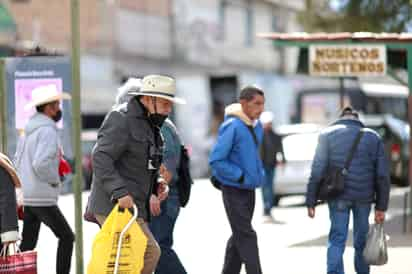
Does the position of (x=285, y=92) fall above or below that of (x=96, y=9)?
below

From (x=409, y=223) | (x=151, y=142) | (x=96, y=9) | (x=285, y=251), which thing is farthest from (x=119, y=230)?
(x=96, y=9)

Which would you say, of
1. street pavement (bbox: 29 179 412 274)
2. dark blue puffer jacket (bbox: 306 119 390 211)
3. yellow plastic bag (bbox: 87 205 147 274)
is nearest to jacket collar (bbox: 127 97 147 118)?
yellow plastic bag (bbox: 87 205 147 274)

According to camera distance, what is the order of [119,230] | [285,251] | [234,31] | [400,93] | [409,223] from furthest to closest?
[234,31]
[400,93]
[409,223]
[285,251]
[119,230]

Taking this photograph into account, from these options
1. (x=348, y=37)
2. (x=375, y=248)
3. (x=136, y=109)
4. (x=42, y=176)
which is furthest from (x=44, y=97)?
(x=348, y=37)

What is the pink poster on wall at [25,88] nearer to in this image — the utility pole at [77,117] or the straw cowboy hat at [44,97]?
the straw cowboy hat at [44,97]

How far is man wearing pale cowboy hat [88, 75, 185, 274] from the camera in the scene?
29.1ft

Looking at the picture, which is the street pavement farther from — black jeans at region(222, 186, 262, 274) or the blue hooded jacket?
the blue hooded jacket

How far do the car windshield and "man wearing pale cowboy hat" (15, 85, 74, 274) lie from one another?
12.4m

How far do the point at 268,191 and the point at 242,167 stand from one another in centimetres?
955

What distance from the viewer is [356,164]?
37.6 feet

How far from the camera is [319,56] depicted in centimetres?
1792

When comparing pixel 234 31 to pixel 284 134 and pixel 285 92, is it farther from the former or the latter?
pixel 284 134

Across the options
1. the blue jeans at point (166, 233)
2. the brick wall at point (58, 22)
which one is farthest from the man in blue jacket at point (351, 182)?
the brick wall at point (58, 22)

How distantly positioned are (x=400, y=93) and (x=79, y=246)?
34.3 m
